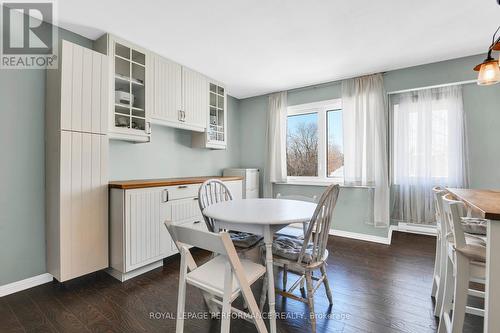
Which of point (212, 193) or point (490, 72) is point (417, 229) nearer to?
point (490, 72)

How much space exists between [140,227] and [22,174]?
3.57 feet

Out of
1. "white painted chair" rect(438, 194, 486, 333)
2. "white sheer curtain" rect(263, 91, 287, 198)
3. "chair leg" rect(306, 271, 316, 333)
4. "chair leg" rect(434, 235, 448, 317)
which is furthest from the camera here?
"white sheer curtain" rect(263, 91, 287, 198)

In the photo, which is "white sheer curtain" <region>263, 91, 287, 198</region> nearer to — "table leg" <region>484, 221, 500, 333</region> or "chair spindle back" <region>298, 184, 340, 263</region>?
"chair spindle back" <region>298, 184, 340, 263</region>

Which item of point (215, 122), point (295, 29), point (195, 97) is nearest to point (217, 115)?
point (215, 122)

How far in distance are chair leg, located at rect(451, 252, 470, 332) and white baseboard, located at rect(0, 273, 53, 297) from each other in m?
3.10

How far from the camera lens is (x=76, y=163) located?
196 centimetres

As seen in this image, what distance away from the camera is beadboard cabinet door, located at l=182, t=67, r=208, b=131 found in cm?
303

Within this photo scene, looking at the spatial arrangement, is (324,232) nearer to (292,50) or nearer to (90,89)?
(292,50)

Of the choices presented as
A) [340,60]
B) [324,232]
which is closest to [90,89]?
[324,232]

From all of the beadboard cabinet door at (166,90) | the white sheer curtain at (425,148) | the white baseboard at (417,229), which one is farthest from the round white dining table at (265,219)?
the white baseboard at (417,229)

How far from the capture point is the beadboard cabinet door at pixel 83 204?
6.21 ft

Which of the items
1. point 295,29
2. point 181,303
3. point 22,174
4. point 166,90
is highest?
point 295,29

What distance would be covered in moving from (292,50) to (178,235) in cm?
247

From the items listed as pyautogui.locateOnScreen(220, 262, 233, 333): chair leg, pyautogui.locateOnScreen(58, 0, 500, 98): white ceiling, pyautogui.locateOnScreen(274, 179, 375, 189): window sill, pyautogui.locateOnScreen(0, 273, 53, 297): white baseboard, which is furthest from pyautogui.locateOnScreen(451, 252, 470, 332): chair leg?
pyautogui.locateOnScreen(0, 273, 53, 297): white baseboard
